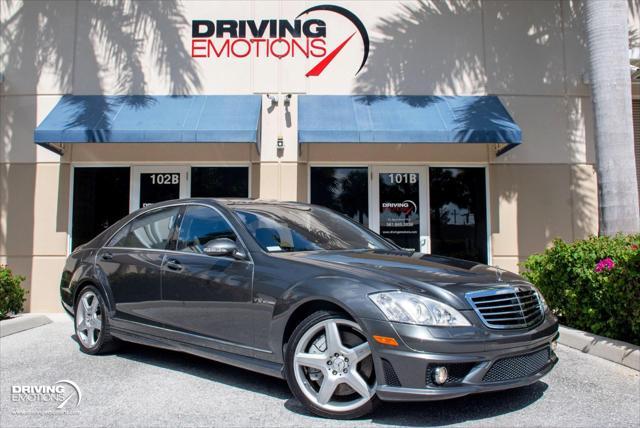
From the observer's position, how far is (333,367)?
11.3 ft

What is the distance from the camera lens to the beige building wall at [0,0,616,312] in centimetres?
934

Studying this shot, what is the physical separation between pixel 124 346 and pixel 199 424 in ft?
7.89

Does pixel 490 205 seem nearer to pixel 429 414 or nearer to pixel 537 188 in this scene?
pixel 537 188

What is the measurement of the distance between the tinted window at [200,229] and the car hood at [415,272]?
775 mm

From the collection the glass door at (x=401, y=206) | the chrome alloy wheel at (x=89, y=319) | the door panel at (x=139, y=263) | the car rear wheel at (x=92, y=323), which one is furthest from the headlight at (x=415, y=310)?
the glass door at (x=401, y=206)

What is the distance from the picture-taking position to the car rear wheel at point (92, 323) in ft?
17.2

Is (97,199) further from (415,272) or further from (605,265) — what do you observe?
(605,265)

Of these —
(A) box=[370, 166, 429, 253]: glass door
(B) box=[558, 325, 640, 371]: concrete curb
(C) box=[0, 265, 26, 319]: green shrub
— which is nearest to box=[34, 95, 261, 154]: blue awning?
(C) box=[0, 265, 26, 319]: green shrub

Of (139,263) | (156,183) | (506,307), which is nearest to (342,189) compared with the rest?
(156,183)

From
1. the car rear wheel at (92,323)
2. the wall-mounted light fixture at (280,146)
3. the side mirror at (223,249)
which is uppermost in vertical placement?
the wall-mounted light fixture at (280,146)

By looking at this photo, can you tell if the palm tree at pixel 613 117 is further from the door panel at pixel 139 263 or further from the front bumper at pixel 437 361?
the door panel at pixel 139 263

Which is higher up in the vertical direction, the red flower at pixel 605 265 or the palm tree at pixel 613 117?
the palm tree at pixel 613 117

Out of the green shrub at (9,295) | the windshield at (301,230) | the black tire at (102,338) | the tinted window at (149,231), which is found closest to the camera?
the windshield at (301,230)

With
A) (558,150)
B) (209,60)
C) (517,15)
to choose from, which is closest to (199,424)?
(209,60)
